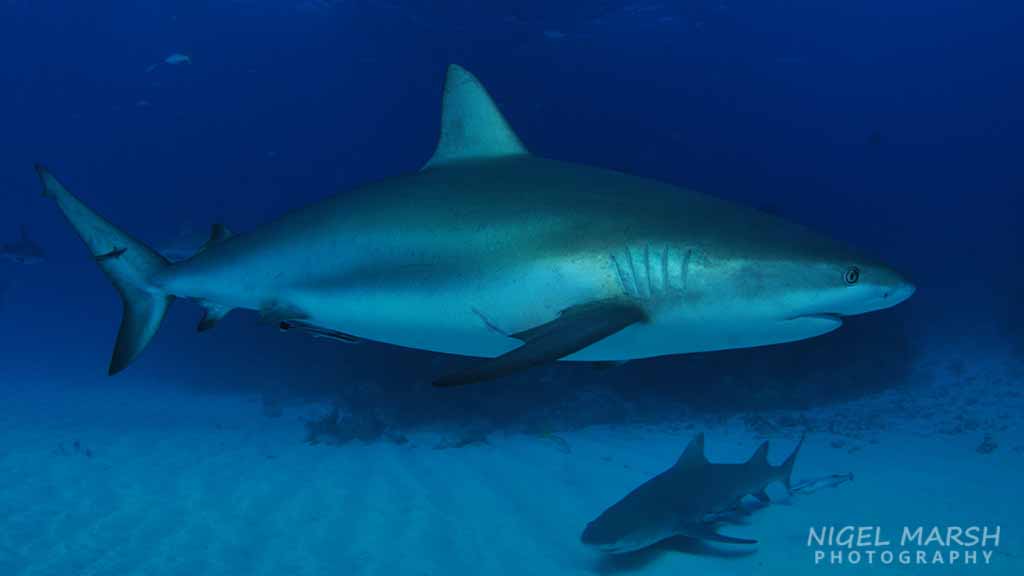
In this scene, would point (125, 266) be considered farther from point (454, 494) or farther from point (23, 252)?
point (23, 252)

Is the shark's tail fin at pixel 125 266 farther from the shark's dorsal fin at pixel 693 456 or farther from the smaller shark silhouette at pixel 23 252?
the smaller shark silhouette at pixel 23 252

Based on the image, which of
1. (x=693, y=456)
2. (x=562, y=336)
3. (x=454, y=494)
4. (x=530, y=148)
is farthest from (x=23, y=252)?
(x=562, y=336)

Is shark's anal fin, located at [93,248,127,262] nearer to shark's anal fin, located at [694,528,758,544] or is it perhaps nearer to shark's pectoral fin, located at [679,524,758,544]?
shark's pectoral fin, located at [679,524,758,544]

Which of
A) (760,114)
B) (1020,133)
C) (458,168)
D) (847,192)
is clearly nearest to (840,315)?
(458,168)

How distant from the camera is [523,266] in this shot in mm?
2516

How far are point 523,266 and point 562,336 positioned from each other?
0.54 m

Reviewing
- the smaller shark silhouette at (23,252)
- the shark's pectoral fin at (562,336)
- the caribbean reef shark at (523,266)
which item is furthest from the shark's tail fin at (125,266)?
the smaller shark silhouette at (23,252)

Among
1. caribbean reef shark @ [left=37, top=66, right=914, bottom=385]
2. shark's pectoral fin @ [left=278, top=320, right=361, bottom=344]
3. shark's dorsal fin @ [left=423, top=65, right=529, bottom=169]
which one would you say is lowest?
shark's pectoral fin @ [left=278, top=320, right=361, bottom=344]

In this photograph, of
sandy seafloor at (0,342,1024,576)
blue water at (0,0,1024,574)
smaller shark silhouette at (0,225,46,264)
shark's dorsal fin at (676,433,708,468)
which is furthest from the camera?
smaller shark silhouette at (0,225,46,264)

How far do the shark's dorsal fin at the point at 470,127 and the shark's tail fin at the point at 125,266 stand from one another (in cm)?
214

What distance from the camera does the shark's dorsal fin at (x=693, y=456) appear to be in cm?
609

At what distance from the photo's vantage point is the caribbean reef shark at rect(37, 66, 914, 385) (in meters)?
2.23

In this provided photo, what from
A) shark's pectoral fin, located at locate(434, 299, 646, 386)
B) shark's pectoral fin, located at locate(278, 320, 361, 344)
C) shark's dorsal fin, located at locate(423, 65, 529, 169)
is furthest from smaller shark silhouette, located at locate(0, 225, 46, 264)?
shark's pectoral fin, located at locate(434, 299, 646, 386)

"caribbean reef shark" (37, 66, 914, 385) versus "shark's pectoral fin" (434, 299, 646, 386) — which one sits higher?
"caribbean reef shark" (37, 66, 914, 385)
